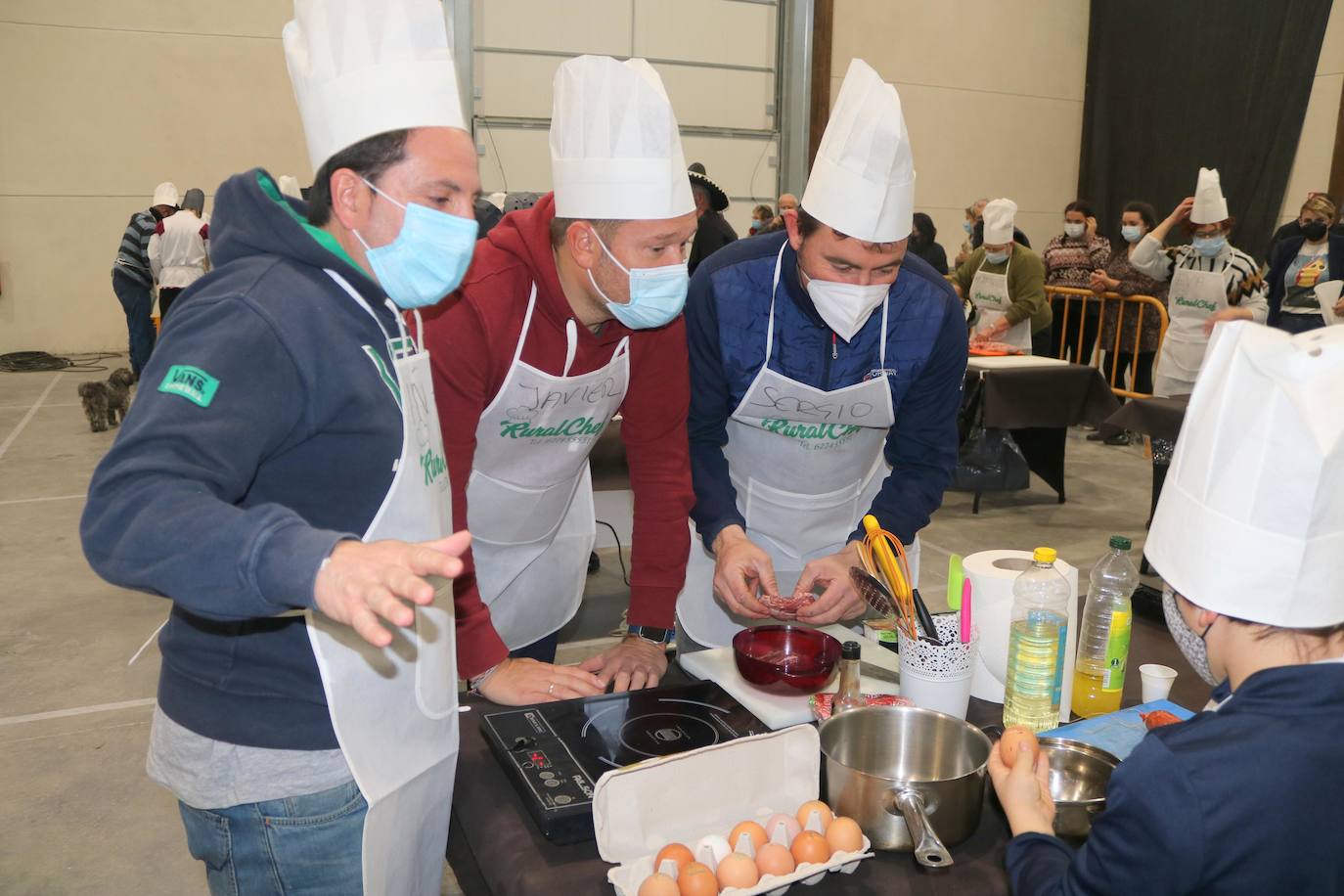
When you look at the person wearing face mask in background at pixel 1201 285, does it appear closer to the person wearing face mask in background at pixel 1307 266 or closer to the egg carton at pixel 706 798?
the person wearing face mask in background at pixel 1307 266

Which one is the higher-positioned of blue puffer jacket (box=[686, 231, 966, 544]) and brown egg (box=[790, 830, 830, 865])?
blue puffer jacket (box=[686, 231, 966, 544])

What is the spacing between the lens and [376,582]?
2.60 feet

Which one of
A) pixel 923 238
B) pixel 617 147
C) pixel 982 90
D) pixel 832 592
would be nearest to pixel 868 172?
pixel 617 147

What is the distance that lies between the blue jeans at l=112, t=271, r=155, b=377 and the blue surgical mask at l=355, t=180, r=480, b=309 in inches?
326

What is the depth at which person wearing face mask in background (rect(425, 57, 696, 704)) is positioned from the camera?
161 centimetres

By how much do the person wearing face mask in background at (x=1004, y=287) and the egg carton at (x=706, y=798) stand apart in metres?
5.22

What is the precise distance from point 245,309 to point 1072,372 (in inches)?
192

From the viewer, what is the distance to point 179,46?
9.42 meters

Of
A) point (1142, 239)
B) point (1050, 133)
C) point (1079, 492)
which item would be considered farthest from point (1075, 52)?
point (1079, 492)

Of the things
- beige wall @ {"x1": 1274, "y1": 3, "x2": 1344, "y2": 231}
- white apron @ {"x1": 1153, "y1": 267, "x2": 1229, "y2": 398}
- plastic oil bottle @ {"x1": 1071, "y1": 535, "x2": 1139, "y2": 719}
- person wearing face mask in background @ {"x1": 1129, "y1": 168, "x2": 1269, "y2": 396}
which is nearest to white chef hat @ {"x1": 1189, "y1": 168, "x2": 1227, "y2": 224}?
person wearing face mask in background @ {"x1": 1129, "y1": 168, "x2": 1269, "y2": 396}

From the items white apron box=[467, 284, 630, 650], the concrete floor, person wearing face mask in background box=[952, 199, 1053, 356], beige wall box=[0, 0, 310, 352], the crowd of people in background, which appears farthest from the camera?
beige wall box=[0, 0, 310, 352]

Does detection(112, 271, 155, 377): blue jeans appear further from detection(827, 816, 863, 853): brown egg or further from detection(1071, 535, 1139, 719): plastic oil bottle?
detection(827, 816, 863, 853): brown egg

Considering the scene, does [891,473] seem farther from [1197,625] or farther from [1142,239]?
[1142,239]

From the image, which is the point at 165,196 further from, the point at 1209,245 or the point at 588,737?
the point at 588,737
